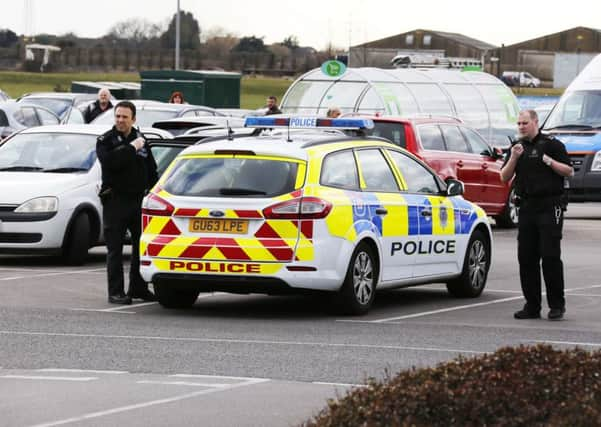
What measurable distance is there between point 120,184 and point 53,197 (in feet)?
11.5

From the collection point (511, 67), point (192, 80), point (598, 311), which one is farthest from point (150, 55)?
point (598, 311)

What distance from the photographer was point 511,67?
425 feet

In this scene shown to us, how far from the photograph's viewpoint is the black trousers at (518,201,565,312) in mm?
13547

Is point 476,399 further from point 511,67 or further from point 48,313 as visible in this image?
point 511,67

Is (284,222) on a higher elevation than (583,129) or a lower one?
higher

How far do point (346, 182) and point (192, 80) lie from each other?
40171mm

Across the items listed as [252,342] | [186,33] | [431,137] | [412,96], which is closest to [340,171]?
[252,342]

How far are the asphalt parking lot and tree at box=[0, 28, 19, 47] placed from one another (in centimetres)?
15194

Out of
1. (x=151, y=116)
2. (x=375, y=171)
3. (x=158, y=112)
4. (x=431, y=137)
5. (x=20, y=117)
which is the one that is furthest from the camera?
(x=20, y=117)

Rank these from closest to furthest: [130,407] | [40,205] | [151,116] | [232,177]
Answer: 1. [130,407]
2. [232,177]
3. [40,205]
4. [151,116]

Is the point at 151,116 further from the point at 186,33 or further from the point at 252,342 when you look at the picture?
the point at 186,33

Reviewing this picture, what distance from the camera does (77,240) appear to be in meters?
18.0

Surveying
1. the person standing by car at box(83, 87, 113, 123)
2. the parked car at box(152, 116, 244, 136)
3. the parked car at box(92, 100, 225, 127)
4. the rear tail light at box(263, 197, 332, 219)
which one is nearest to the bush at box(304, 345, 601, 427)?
the rear tail light at box(263, 197, 332, 219)

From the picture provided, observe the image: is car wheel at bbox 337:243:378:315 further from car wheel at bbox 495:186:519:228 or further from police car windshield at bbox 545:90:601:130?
police car windshield at bbox 545:90:601:130
